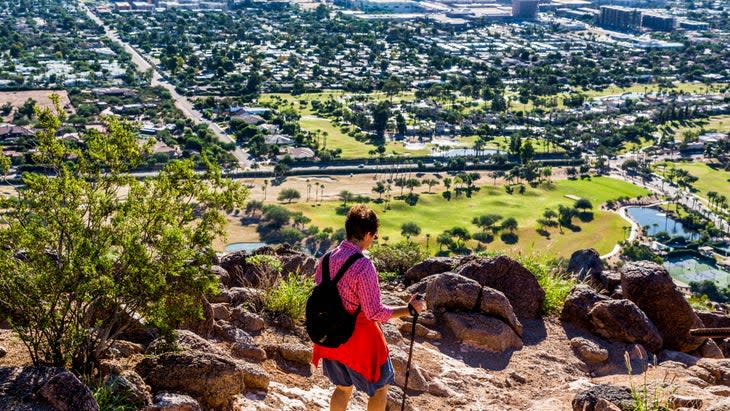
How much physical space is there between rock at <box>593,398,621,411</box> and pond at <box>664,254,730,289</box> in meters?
36.2

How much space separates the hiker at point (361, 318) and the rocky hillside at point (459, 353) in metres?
1.21

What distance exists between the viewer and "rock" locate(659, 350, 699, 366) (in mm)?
10570

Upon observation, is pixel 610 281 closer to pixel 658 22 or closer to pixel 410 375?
pixel 410 375

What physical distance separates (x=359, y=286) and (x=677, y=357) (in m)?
6.05

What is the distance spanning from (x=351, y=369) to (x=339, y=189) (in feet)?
155

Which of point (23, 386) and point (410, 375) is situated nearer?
point (23, 386)

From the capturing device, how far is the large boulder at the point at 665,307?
11055mm

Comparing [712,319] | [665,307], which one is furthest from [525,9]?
[665,307]

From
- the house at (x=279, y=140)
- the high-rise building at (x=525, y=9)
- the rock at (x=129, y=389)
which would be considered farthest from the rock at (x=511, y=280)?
the high-rise building at (x=525, y=9)

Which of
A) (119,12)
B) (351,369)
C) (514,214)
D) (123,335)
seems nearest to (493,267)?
(123,335)

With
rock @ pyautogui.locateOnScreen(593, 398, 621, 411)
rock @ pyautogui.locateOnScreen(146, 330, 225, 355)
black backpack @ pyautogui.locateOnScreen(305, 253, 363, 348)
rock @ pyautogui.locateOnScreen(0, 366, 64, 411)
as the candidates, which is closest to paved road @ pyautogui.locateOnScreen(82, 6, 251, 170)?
rock @ pyautogui.locateOnScreen(146, 330, 225, 355)

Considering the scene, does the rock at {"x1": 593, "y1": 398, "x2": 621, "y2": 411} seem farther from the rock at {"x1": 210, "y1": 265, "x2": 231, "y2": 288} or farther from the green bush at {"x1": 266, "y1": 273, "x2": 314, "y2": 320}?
the rock at {"x1": 210, "y1": 265, "x2": 231, "y2": 288}

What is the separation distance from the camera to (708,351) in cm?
1113

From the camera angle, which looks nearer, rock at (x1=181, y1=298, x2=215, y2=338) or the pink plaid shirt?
the pink plaid shirt
